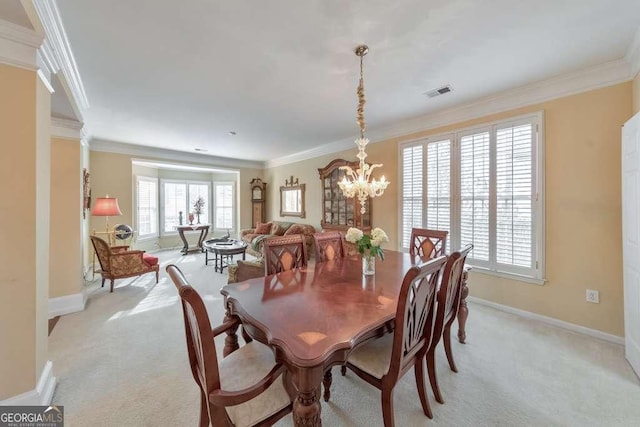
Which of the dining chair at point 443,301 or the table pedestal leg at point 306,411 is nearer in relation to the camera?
the table pedestal leg at point 306,411

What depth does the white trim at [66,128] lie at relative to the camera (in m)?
3.17

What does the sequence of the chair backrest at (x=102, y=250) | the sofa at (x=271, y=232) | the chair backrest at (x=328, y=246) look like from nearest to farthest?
the chair backrest at (x=328, y=246)
the chair backrest at (x=102, y=250)
the sofa at (x=271, y=232)

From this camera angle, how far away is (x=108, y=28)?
6.52ft

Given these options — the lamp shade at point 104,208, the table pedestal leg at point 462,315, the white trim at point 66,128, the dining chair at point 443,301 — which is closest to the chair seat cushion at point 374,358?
the dining chair at point 443,301

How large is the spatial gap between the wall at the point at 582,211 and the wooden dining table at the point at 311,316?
2.02m

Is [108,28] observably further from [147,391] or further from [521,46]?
[521,46]

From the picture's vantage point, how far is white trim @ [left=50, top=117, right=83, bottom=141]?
3166mm

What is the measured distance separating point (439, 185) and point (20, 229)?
4.39 meters

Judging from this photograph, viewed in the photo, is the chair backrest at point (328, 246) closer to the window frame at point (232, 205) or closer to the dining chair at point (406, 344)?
the dining chair at point (406, 344)

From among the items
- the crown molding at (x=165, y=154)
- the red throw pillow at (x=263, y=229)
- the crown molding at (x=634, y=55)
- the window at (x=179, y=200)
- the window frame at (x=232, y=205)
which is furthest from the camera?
the window frame at (x=232, y=205)

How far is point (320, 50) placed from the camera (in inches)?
89.0

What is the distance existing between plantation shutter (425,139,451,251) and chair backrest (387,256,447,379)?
2.46 metres

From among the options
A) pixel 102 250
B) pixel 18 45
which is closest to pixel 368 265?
pixel 18 45

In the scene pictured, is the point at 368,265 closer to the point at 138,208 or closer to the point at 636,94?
the point at 636,94
